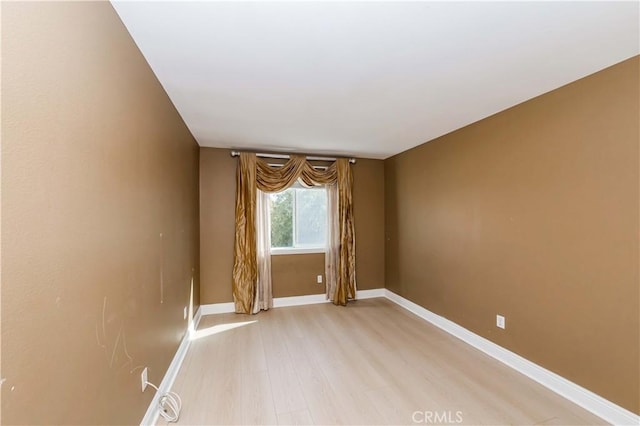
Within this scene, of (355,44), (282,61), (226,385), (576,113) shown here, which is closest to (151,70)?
(282,61)

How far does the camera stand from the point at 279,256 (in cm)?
381

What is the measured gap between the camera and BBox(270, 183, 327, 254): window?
3.85 m

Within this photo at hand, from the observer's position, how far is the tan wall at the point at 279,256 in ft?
11.6

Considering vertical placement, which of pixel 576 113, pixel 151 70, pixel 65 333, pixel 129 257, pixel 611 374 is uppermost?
pixel 151 70

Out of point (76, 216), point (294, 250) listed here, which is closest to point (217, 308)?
point (294, 250)

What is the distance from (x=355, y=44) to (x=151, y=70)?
1.28 m

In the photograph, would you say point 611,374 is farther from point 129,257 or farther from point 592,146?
→ point 129,257

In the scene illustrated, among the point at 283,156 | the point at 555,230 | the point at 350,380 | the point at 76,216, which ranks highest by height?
the point at 283,156

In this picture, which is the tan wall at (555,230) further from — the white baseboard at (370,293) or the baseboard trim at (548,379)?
the white baseboard at (370,293)

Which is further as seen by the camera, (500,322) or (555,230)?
(500,322)

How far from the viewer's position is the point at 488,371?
2.19 meters

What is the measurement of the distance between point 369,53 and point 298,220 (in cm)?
275

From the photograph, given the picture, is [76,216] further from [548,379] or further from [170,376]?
[548,379]

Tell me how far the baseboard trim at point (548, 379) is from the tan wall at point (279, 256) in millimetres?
1417
